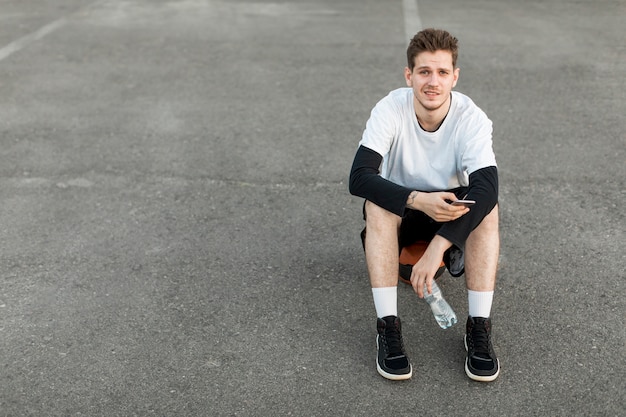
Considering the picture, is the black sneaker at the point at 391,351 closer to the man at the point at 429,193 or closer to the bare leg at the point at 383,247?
the man at the point at 429,193

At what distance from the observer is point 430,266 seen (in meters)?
3.92

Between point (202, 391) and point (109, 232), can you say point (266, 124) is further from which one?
point (202, 391)

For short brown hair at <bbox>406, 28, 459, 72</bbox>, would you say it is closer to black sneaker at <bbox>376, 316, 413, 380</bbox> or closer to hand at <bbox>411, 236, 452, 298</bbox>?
hand at <bbox>411, 236, 452, 298</bbox>

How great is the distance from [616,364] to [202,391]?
2.08 metres

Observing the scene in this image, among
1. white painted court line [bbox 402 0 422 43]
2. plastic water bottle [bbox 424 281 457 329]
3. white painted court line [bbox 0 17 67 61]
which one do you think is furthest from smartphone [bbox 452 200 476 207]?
white painted court line [bbox 0 17 67 61]

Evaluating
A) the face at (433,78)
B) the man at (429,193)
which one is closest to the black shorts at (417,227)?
the man at (429,193)

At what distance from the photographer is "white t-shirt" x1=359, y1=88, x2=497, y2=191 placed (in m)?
4.25

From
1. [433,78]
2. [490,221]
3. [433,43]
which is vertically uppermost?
[433,43]

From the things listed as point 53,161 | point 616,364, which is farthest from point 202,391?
point 53,161

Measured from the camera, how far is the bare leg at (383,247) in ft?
13.4

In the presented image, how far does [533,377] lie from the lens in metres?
3.94

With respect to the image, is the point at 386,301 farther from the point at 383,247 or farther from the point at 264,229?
the point at 264,229

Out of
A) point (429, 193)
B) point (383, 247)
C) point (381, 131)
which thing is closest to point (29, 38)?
point (381, 131)

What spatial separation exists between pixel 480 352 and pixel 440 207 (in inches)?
30.3
